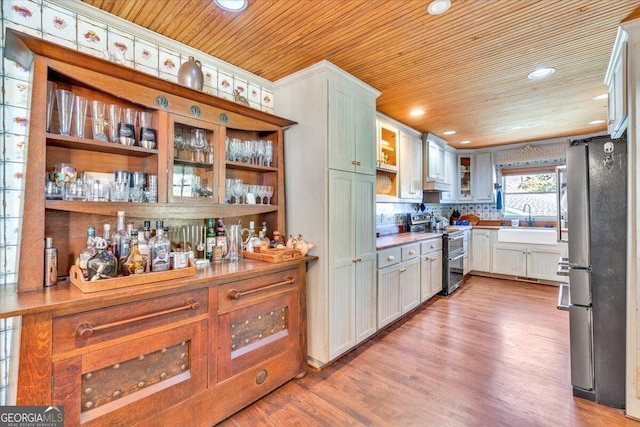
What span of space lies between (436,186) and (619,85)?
2.82 m

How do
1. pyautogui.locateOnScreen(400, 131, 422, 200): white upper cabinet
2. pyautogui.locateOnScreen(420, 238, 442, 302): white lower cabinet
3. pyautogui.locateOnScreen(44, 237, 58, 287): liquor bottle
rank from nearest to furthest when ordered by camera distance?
1. pyautogui.locateOnScreen(44, 237, 58, 287): liquor bottle
2. pyautogui.locateOnScreen(420, 238, 442, 302): white lower cabinet
3. pyautogui.locateOnScreen(400, 131, 422, 200): white upper cabinet

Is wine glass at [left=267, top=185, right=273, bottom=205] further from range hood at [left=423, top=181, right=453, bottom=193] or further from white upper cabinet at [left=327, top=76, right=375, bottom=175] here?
range hood at [left=423, top=181, right=453, bottom=193]

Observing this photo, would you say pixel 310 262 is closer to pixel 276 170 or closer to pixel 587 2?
pixel 276 170

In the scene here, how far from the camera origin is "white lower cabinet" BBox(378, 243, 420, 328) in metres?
2.94

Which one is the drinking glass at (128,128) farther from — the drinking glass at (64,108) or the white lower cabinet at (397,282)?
the white lower cabinet at (397,282)

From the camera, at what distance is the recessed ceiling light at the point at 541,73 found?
8.24 ft

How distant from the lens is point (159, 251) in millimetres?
1687

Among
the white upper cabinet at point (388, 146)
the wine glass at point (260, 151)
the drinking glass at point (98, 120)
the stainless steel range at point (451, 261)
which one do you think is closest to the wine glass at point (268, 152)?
the wine glass at point (260, 151)

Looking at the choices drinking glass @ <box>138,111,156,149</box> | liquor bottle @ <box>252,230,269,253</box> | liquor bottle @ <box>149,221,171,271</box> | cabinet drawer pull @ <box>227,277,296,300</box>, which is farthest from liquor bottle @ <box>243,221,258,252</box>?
drinking glass @ <box>138,111,156,149</box>

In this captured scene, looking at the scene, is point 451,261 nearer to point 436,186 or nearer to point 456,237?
point 456,237

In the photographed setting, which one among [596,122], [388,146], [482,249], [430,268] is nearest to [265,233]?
[388,146]

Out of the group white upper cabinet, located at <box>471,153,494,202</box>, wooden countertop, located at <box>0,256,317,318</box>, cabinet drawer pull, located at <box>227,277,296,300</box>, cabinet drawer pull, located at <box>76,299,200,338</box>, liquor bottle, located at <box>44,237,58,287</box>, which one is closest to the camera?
wooden countertop, located at <box>0,256,317,318</box>

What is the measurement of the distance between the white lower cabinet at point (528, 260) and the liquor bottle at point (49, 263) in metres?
5.87

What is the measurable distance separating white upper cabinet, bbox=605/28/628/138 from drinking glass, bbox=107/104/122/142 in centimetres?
311
